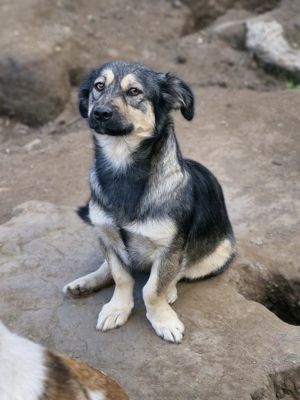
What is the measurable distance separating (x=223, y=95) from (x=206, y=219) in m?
4.11

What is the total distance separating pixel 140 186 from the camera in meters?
4.89

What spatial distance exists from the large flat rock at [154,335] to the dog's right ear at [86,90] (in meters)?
1.31

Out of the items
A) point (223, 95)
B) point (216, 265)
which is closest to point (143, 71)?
point (216, 265)

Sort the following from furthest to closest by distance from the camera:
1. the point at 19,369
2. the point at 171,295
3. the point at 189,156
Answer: the point at 189,156 < the point at 171,295 < the point at 19,369

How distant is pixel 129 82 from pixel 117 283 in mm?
1453

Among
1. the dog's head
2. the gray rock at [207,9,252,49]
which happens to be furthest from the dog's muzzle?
the gray rock at [207,9,252,49]

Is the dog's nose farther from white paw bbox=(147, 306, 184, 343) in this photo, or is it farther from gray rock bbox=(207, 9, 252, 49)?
gray rock bbox=(207, 9, 252, 49)

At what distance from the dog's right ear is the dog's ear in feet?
1.58

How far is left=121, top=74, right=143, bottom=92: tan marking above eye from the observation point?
4.76m

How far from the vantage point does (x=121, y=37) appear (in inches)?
409

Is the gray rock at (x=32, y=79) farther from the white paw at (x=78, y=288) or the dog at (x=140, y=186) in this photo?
the white paw at (x=78, y=288)

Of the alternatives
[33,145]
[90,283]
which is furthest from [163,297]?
[33,145]

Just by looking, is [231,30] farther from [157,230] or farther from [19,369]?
[19,369]

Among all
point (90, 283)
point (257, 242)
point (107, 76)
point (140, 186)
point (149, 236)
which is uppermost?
point (107, 76)
